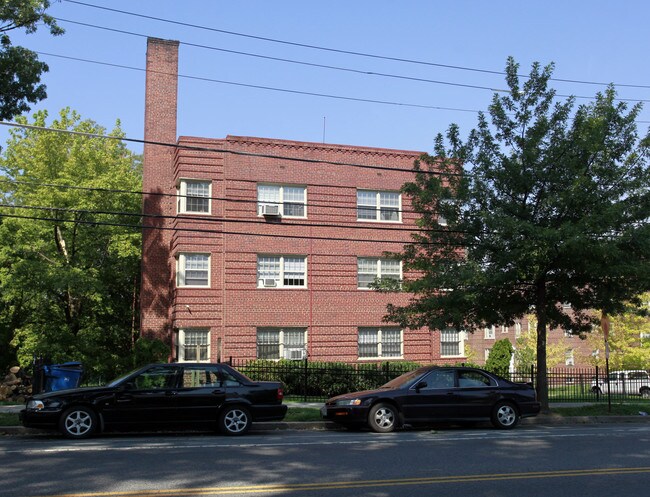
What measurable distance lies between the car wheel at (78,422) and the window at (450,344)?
1949 centimetres

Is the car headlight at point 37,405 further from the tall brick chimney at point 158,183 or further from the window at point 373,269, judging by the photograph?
the window at point 373,269

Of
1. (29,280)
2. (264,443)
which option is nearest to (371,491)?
(264,443)

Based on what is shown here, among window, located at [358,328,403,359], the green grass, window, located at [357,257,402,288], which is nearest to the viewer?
the green grass

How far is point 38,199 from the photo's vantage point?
30.0 m

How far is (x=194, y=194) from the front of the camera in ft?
89.7

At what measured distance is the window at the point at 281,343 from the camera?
27.1 metres

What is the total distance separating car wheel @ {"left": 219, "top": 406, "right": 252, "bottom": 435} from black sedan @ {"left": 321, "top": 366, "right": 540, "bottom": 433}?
2019 mm

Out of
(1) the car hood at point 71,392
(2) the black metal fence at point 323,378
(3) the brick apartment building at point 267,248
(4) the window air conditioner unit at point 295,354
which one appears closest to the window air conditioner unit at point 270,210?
(3) the brick apartment building at point 267,248

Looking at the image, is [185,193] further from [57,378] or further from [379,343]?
[57,378]

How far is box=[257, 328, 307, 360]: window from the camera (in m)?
27.1

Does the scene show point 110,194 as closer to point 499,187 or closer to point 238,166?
point 238,166

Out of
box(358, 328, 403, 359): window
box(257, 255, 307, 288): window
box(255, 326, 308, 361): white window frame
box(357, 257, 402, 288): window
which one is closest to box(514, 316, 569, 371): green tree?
box(358, 328, 403, 359): window

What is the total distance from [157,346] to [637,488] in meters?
16.3

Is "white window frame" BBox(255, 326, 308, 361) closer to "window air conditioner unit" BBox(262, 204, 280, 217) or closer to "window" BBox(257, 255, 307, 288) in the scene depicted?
"window" BBox(257, 255, 307, 288)
